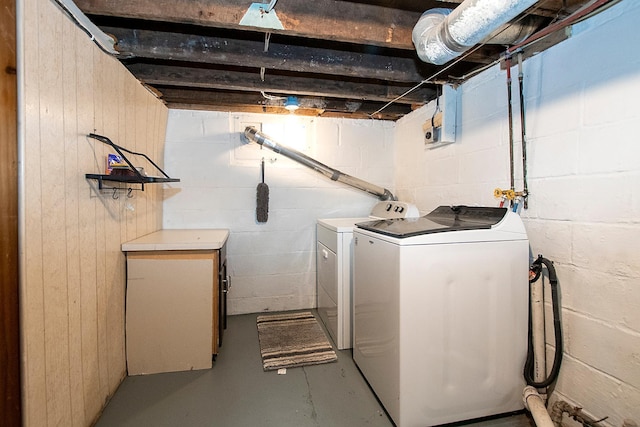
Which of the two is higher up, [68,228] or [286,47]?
[286,47]

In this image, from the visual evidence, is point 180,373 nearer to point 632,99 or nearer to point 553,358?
point 553,358

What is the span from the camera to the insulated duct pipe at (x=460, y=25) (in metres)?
1.08

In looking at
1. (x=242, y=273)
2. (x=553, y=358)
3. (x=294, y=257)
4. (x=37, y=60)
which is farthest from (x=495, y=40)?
(x=242, y=273)

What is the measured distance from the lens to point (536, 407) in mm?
1363

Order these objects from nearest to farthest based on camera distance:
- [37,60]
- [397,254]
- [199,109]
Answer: [37,60] < [397,254] < [199,109]

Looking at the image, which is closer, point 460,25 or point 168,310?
point 460,25

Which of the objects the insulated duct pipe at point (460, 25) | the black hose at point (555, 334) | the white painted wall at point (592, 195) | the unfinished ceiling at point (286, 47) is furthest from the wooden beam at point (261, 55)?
the black hose at point (555, 334)

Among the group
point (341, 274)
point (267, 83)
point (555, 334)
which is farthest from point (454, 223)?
point (267, 83)

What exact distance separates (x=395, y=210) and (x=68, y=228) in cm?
204

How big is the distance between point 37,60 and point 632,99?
2.30 metres

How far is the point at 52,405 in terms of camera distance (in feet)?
3.86

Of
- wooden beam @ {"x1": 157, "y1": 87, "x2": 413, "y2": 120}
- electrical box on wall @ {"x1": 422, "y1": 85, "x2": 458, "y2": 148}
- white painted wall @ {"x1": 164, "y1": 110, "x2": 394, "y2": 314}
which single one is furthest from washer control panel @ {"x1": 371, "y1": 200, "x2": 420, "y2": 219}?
wooden beam @ {"x1": 157, "y1": 87, "x2": 413, "y2": 120}

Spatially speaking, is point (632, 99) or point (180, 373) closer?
point (632, 99)

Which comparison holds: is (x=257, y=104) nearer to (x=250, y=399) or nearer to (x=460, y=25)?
(x=460, y=25)
